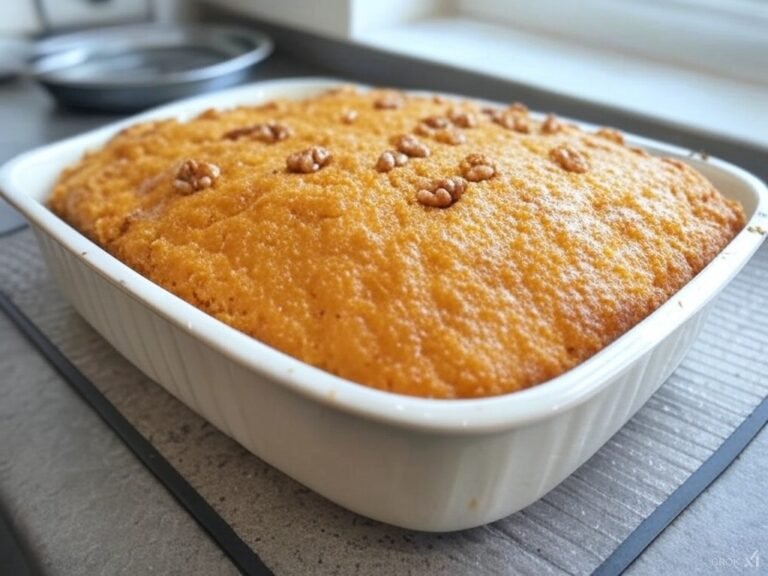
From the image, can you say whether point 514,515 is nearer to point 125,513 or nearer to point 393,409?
point 393,409

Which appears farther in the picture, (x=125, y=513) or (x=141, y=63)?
(x=141, y=63)

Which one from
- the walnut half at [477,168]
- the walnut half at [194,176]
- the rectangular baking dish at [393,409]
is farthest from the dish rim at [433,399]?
the walnut half at [477,168]

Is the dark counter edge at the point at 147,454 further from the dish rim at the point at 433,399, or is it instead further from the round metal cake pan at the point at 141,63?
the round metal cake pan at the point at 141,63

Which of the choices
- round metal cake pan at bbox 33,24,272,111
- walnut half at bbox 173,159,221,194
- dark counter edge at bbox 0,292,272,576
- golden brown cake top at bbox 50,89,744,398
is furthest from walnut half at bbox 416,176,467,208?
round metal cake pan at bbox 33,24,272,111

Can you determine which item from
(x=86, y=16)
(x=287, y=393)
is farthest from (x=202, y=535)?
(x=86, y=16)

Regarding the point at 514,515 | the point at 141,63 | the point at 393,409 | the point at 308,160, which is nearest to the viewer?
the point at 393,409

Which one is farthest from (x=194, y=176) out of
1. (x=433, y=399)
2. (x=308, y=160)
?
(x=433, y=399)

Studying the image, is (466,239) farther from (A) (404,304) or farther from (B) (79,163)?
(B) (79,163)

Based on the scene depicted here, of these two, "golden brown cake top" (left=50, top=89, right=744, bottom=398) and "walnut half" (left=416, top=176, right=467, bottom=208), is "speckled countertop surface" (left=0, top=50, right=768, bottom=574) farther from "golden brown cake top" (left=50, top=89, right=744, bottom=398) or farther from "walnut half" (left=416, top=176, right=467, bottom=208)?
"walnut half" (left=416, top=176, right=467, bottom=208)
